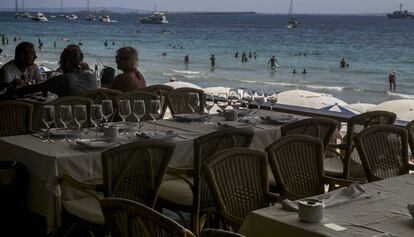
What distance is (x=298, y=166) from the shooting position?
4027 millimetres

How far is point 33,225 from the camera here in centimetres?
499

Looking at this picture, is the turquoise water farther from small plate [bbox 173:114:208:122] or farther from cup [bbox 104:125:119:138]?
cup [bbox 104:125:119:138]

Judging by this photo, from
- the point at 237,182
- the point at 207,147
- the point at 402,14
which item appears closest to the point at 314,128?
the point at 207,147

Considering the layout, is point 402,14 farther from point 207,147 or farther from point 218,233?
point 218,233

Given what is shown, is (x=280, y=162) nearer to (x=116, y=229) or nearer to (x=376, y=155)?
(x=376, y=155)

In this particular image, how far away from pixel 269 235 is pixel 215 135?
137 cm

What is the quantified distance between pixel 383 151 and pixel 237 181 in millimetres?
1207

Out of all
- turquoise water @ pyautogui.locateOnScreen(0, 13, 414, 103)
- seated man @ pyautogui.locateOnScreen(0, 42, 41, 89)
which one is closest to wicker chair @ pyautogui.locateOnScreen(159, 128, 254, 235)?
seated man @ pyautogui.locateOnScreen(0, 42, 41, 89)

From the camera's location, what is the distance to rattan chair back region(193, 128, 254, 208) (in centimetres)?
415

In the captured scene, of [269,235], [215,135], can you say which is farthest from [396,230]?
[215,135]

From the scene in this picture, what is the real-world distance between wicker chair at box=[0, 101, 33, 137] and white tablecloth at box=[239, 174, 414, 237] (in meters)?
2.94

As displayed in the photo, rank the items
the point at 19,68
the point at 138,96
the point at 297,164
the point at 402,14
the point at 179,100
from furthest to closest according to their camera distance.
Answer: the point at 402,14
the point at 19,68
the point at 179,100
the point at 138,96
the point at 297,164

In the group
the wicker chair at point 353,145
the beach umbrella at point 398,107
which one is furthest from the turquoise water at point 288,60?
the wicker chair at point 353,145

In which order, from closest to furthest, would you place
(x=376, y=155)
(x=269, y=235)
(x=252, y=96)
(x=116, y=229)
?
(x=116, y=229) < (x=269, y=235) < (x=376, y=155) < (x=252, y=96)
